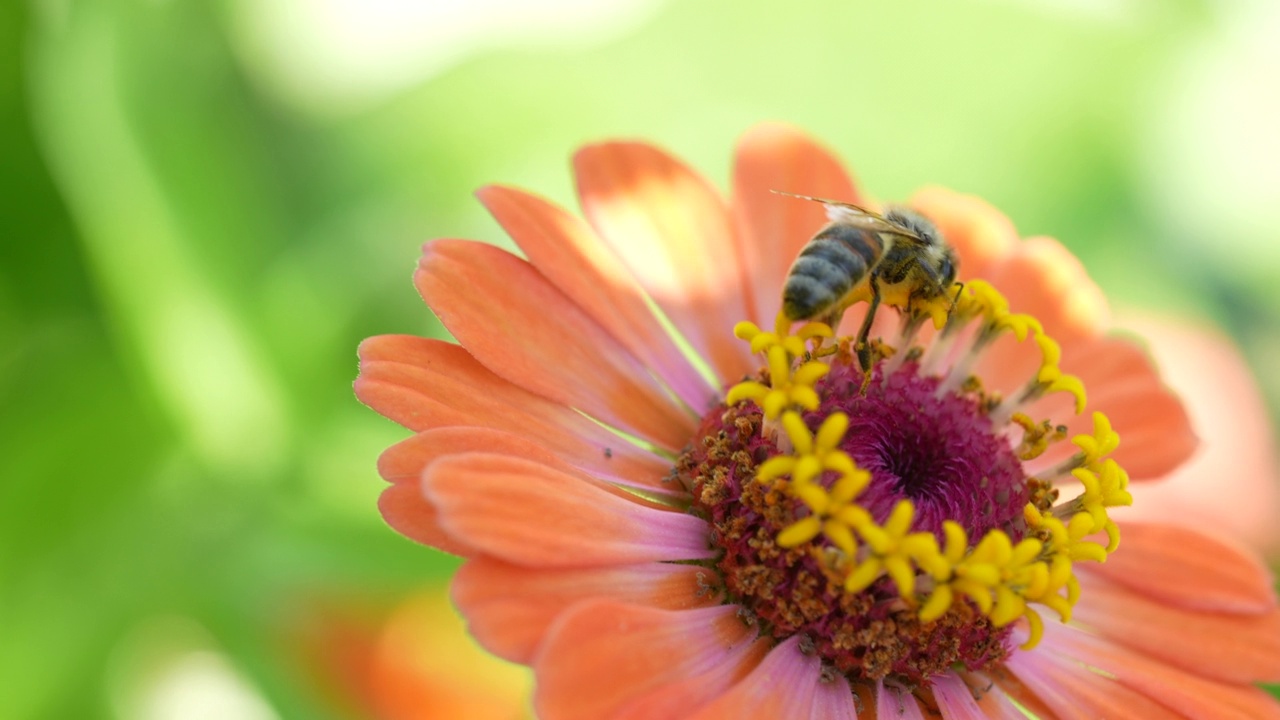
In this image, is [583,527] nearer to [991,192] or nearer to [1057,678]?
[1057,678]

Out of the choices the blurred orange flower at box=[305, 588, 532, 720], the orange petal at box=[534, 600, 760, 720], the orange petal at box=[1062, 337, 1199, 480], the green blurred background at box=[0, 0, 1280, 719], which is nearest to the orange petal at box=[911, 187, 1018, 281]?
the orange petal at box=[1062, 337, 1199, 480]

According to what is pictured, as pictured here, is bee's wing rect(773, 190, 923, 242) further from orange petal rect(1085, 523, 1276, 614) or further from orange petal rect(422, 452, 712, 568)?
orange petal rect(1085, 523, 1276, 614)

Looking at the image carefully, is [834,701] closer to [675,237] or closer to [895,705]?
[895,705]

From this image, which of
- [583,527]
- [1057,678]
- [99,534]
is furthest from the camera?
[99,534]

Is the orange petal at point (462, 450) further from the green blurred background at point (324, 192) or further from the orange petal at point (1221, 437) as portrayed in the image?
the orange petal at point (1221, 437)

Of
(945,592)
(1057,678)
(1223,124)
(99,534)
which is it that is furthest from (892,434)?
(1223,124)
